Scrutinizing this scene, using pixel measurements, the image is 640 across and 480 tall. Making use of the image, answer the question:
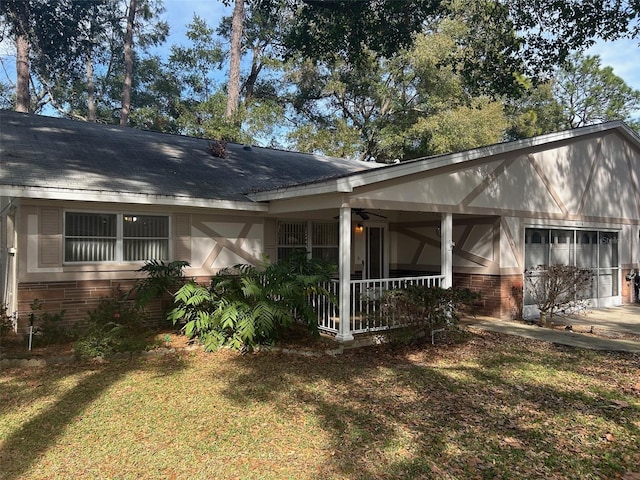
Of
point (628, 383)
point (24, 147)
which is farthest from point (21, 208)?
point (628, 383)

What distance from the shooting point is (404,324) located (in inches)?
306

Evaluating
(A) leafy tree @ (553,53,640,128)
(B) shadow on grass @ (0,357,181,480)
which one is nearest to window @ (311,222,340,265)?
(B) shadow on grass @ (0,357,181,480)

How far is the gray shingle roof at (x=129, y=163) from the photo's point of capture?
7.78 m

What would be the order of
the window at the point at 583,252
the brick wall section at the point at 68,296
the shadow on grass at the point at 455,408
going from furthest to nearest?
the window at the point at 583,252 → the brick wall section at the point at 68,296 → the shadow on grass at the point at 455,408

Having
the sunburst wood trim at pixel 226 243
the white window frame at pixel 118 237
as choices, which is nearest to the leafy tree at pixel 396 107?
the sunburst wood trim at pixel 226 243

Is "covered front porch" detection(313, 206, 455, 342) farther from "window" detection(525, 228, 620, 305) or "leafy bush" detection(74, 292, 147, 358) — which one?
"leafy bush" detection(74, 292, 147, 358)

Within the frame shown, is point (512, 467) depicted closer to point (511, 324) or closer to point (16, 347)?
point (511, 324)

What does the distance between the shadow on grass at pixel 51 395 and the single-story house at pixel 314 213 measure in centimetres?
188

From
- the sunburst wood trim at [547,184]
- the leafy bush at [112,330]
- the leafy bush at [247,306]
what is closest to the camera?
the leafy bush at [112,330]

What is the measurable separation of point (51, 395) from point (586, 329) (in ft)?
32.3

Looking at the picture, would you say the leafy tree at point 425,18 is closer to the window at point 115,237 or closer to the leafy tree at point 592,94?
the window at point 115,237

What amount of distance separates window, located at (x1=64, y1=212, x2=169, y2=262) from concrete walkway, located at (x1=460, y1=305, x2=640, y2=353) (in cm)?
670

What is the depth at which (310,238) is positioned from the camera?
11.0 m

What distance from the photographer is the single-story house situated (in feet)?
25.1
